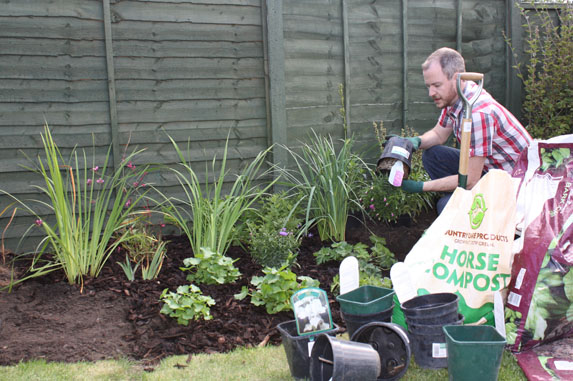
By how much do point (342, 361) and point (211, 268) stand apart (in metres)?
1.19

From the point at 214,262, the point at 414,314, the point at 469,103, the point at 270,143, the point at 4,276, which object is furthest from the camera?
the point at 270,143

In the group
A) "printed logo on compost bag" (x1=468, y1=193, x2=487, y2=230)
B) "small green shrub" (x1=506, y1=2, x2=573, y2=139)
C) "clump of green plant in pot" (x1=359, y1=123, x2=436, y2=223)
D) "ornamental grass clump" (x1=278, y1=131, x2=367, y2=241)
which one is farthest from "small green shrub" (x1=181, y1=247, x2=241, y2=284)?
"small green shrub" (x1=506, y1=2, x2=573, y2=139)

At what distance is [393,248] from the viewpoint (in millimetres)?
3531

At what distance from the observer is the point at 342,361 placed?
1824mm

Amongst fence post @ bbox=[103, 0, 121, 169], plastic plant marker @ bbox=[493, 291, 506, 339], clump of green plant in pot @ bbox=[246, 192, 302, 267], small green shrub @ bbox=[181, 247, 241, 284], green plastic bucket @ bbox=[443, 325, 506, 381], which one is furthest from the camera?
fence post @ bbox=[103, 0, 121, 169]

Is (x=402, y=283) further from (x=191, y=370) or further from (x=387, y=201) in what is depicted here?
(x=387, y=201)

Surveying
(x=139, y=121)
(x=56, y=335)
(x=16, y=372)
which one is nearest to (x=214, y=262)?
(x=56, y=335)

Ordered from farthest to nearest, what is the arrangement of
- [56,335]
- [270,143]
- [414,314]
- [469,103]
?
[270,143] → [469,103] → [56,335] → [414,314]

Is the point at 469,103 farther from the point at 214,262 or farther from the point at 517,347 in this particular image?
the point at 214,262

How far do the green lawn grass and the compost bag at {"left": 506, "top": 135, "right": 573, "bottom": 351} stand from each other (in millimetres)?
150

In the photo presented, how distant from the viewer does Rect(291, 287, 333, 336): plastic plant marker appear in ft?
6.63

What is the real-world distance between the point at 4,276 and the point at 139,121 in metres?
1.27

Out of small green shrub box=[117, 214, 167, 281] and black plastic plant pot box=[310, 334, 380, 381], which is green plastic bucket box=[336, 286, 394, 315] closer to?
black plastic plant pot box=[310, 334, 380, 381]

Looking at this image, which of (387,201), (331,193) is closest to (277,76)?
(331,193)
